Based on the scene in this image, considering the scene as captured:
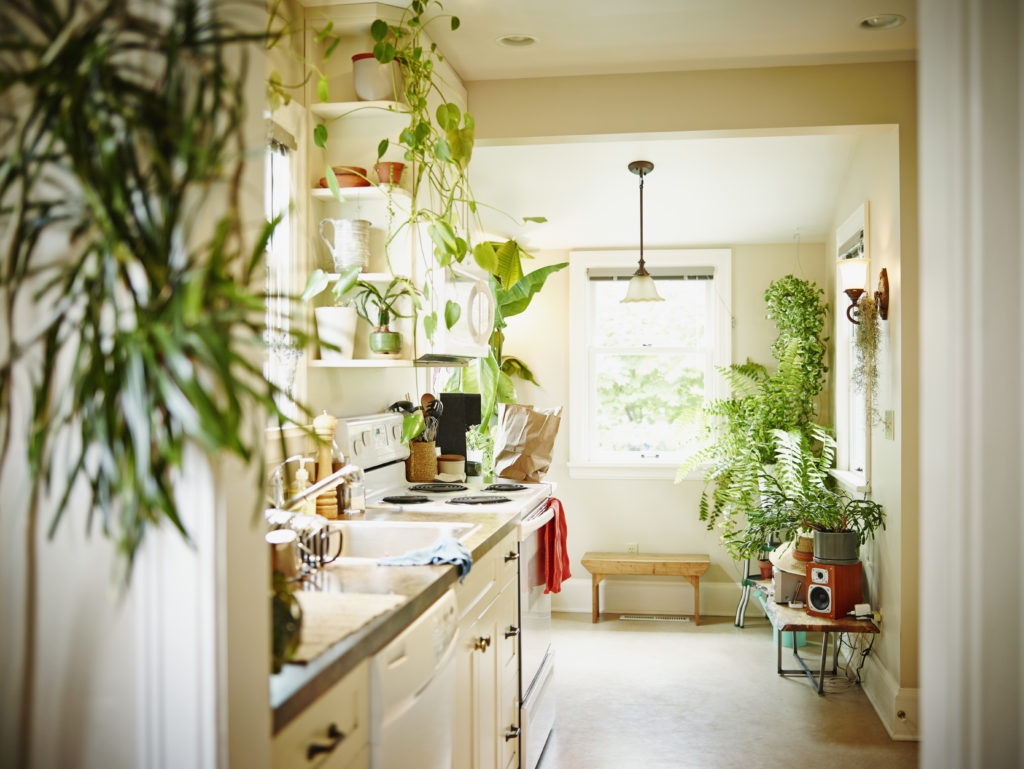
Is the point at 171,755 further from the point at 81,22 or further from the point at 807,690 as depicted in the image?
the point at 807,690

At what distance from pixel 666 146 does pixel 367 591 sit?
10.5 feet

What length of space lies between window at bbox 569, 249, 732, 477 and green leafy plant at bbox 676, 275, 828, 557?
1.30ft

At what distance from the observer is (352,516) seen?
2.86m

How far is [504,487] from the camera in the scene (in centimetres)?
371

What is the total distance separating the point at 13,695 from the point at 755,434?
4.27 metres

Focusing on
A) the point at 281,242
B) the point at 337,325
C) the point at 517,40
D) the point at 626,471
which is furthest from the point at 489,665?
the point at 626,471

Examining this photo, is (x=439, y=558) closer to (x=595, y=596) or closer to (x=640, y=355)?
(x=595, y=596)

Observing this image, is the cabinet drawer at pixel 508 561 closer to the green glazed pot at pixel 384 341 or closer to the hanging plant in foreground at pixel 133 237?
the green glazed pot at pixel 384 341

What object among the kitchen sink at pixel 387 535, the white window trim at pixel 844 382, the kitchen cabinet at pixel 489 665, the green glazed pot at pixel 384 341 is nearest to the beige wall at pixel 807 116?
the white window trim at pixel 844 382

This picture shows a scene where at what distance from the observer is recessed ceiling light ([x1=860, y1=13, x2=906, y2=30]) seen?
10.0 feet

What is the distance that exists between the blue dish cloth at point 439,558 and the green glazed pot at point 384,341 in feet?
2.77

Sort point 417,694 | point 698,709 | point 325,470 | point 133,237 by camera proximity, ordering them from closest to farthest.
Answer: point 133,237, point 417,694, point 325,470, point 698,709

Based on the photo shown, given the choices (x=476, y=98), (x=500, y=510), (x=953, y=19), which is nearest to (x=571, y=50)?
(x=476, y=98)

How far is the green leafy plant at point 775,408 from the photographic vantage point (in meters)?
4.93
